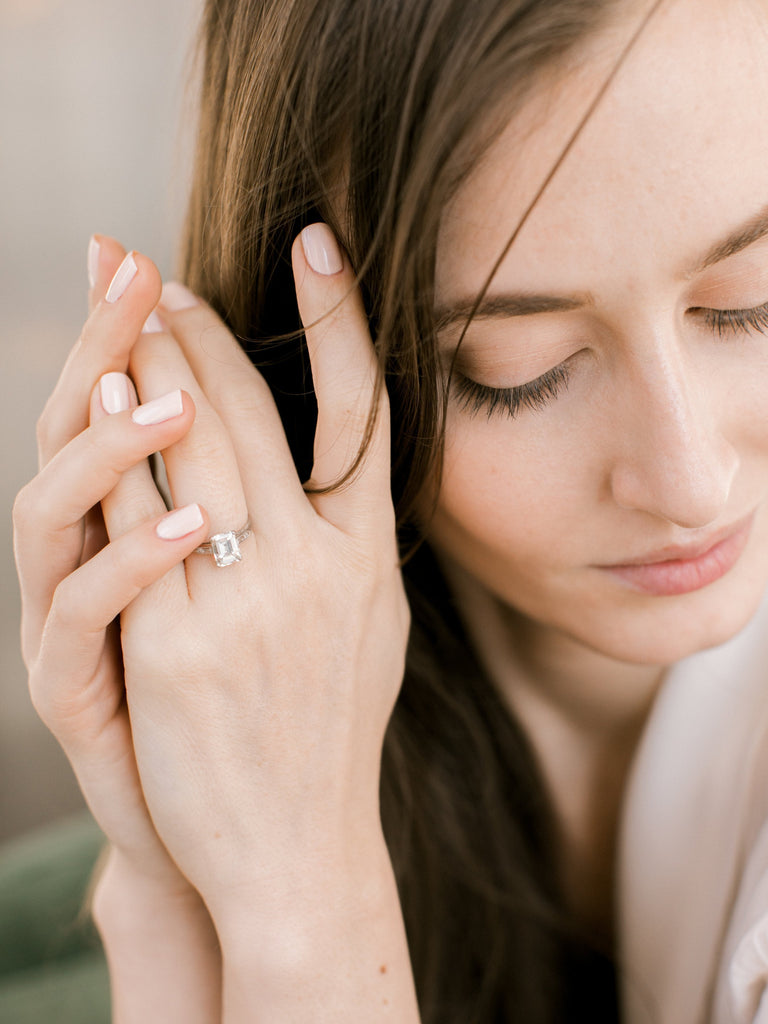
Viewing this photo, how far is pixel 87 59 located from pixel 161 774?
1.94 metres

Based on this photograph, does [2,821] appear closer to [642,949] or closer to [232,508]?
[642,949]

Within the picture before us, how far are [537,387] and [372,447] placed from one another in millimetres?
161

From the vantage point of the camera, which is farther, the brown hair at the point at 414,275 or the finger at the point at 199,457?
the finger at the point at 199,457

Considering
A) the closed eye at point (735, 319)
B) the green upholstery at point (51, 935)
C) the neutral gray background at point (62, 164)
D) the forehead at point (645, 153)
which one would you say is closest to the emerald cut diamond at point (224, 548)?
the forehead at point (645, 153)

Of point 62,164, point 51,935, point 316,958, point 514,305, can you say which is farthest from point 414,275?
point 62,164

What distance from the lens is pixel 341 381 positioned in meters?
0.86

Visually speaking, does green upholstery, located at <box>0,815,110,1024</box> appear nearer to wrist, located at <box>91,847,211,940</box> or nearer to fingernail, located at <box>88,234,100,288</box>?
wrist, located at <box>91,847,211,940</box>


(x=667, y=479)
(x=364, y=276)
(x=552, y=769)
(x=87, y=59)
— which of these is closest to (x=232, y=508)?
(x=364, y=276)

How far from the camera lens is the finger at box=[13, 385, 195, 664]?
803 millimetres

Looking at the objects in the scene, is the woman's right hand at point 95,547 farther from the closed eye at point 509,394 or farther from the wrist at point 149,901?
the closed eye at point 509,394

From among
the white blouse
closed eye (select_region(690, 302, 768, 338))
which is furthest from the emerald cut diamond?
the white blouse

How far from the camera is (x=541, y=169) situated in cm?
71

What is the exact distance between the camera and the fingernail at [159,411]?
81 centimetres

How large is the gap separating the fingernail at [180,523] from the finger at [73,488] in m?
0.05
